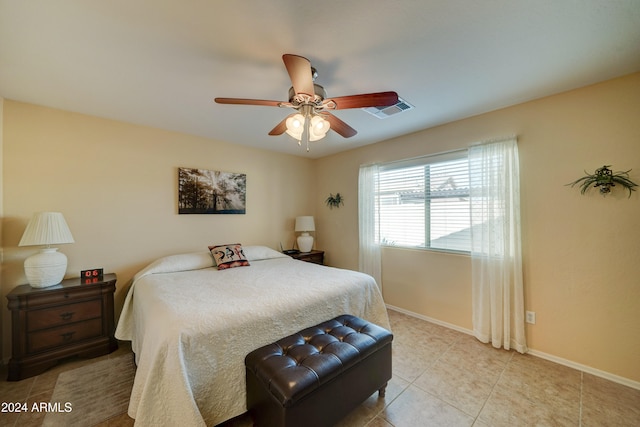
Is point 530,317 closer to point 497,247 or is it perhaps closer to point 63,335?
point 497,247

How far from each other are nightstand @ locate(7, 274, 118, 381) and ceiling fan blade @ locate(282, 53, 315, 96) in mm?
2574

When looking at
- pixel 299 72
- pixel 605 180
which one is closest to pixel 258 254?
pixel 299 72

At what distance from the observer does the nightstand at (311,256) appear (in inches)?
154

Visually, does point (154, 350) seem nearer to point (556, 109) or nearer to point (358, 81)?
point (358, 81)

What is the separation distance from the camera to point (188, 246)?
3236 mm

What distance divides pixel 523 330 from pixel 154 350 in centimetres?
309

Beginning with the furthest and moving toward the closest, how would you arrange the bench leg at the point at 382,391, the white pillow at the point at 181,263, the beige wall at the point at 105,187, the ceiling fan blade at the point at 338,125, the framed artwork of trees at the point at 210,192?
the framed artwork of trees at the point at 210,192, the white pillow at the point at 181,263, the beige wall at the point at 105,187, the ceiling fan blade at the point at 338,125, the bench leg at the point at 382,391

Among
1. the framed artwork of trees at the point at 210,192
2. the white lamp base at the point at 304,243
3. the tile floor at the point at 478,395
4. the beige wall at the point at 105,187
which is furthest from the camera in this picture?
the white lamp base at the point at 304,243

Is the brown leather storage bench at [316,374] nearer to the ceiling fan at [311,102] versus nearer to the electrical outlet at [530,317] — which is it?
the ceiling fan at [311,102]

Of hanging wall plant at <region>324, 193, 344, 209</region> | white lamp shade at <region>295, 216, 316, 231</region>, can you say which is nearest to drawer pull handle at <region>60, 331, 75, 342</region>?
white lamp shade at <region>295, 216, 316, 231</region>

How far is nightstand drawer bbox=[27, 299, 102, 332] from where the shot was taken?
2.04 metres

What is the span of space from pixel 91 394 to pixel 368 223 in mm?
3335

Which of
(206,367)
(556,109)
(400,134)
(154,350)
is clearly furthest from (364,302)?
(556,109)

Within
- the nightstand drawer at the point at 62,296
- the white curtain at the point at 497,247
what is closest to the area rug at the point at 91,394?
the nightstand drawer at the point at 62,296
